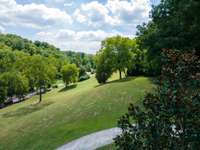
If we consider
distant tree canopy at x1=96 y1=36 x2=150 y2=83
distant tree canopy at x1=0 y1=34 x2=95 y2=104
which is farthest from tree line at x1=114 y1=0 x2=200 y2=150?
distant tree canopy at x1=96 y1=36 x2=150 y2=83

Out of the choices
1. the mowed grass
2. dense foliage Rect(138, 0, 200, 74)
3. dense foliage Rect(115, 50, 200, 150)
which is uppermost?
dense foliage Rect(138, 0, 200, 74)

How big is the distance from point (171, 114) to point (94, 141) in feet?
52.0

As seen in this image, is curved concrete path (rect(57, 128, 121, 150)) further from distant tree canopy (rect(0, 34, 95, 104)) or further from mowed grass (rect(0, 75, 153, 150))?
distant tree canopy (rect(0, 34, 95, 104))

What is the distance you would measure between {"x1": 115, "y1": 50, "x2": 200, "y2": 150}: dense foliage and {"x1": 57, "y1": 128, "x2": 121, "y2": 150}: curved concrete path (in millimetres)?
13815

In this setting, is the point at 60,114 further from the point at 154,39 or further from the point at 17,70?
the point at 17,70

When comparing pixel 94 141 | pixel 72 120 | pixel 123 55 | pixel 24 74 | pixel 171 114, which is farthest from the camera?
pixel 24 74

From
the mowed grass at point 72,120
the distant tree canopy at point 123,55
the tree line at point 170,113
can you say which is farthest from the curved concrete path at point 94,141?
the distant tree canopy at point 123,55

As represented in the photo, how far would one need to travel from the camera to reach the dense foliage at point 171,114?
6133 millimetres

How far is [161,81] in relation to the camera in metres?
6.77

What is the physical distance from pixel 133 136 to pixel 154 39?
26.7 m

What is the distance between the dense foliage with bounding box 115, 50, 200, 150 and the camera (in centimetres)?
613

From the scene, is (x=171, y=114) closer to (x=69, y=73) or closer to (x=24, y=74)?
(x=24, y=74)

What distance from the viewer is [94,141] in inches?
852

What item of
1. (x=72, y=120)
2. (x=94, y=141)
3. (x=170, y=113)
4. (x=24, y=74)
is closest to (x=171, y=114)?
(x=170, y=113)
